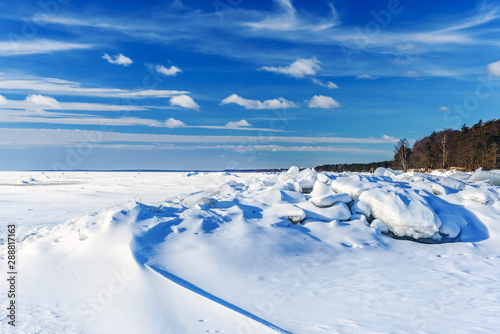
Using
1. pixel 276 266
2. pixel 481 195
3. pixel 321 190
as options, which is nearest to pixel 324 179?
pixel 321 190

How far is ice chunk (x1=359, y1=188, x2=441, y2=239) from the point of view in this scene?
6891 millimetres

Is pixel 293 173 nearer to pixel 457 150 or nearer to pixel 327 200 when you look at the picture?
pixel 327 200

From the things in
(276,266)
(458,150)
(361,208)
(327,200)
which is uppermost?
(458,150)

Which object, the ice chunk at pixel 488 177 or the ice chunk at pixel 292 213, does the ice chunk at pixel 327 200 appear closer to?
the ice chunk at pixel 292 213

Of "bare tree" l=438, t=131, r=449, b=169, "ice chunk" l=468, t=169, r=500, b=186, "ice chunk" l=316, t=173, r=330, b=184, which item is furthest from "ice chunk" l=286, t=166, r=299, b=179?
"bare tree" l=438, t=131, r=449, b=169

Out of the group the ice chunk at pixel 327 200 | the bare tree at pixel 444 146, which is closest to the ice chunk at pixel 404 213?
the ice chunk at pixel 327 200

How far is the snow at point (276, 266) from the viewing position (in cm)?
390

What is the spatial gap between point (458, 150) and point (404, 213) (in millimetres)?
47010

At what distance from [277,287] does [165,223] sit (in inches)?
96.5

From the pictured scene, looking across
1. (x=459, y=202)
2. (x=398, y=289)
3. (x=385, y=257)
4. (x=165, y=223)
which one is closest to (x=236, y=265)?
(x=165, y=223)

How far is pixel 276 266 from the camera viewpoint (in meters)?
5.37

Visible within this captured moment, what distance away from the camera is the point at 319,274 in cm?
526

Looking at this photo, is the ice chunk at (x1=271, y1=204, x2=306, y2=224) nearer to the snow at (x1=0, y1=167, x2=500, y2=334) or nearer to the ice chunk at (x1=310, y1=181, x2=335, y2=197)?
the snow at (x1=0, y1=167, x2=500, y2=334)

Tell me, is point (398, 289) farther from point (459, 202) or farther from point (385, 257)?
point (459, 202)
